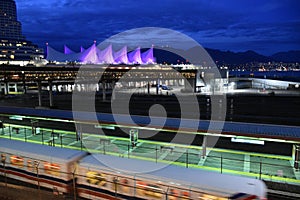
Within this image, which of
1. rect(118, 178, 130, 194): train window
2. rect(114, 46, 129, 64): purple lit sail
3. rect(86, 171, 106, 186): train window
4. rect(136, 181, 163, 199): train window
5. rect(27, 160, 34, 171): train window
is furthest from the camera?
rect(114, 46, 129, 64): purple lit sail

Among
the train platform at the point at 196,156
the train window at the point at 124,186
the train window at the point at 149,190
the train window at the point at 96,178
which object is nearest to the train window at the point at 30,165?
the train window at the point at 96,178

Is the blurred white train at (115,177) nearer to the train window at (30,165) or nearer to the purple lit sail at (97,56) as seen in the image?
the train window at (30,165)

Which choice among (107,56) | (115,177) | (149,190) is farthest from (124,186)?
(107,56)

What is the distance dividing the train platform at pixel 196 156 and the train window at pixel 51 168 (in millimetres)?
Answer: 4734

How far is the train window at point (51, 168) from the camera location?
9.88 metres

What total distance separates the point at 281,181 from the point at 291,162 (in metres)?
2.86

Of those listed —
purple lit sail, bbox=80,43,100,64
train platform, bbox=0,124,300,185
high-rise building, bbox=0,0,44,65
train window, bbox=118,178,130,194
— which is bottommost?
train platform, bbox=0,124,300,185

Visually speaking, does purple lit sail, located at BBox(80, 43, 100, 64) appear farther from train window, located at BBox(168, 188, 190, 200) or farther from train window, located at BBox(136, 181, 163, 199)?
train window, located at BBox(168, 188, 190, 200)

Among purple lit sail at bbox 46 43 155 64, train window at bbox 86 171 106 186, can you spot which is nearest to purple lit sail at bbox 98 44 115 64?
purple lit sail at bbox 46 43 155 64

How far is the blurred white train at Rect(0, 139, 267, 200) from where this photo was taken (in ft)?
24.0

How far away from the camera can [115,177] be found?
8.60 metres

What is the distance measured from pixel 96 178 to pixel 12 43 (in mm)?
146697

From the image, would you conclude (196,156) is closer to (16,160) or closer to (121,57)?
(16,160)

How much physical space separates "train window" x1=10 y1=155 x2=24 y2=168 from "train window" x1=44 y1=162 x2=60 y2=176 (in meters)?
1.53
